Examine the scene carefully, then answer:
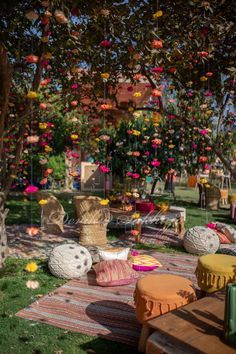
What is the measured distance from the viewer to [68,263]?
620cm

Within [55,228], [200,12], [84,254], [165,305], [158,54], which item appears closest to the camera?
[165,305]

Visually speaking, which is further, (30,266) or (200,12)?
(200,12)

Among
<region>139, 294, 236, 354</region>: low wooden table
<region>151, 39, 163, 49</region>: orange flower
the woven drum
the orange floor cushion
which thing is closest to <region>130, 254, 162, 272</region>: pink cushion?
the orange floor cushion

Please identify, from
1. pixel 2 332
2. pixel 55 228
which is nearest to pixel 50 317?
pixel 2 332

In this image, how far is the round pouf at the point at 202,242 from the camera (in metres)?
7.79

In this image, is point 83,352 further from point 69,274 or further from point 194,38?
point 194,38

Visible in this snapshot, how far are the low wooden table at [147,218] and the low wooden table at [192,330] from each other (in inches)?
192

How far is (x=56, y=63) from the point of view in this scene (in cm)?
800

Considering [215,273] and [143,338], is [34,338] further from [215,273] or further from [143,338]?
[215,273]

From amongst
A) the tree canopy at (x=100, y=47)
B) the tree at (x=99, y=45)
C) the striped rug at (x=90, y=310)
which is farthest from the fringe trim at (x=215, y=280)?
the tree at (x=99, y=45)

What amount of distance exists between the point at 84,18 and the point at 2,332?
5567 millimetres

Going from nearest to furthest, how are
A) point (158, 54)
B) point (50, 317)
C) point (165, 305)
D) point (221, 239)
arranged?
point (165, 305)
point (50, 317)
point (158, 54)
point (221, 239)

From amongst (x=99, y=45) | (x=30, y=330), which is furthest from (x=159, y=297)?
(x=99, y=45)

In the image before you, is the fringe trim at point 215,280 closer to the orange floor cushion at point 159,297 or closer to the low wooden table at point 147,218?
the orange floor cushion at point 159,297
